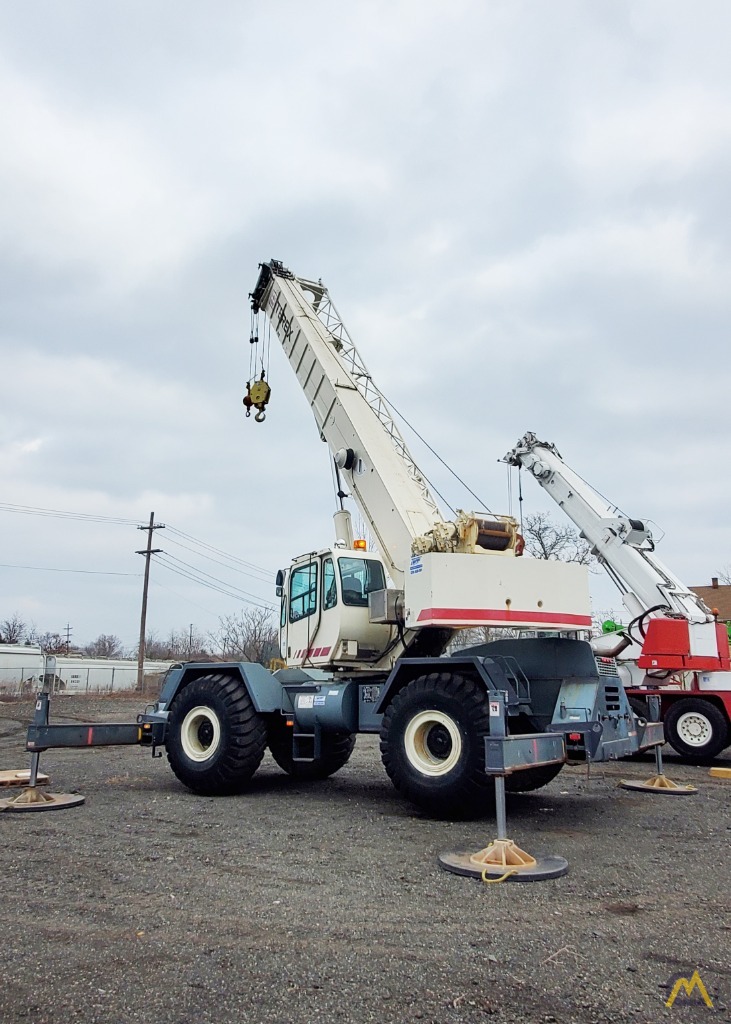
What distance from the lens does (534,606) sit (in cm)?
864

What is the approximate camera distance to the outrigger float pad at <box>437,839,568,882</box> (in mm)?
5691

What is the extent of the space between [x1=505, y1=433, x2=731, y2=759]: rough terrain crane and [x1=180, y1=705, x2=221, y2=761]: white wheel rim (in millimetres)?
6426

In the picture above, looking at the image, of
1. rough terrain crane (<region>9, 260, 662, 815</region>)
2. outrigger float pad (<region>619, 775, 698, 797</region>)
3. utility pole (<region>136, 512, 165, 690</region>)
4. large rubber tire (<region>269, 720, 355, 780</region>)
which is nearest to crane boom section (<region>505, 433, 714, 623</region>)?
outrigger float pad (<region>619, 775, 698, 797</region>)

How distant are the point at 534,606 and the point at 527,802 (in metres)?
2.69

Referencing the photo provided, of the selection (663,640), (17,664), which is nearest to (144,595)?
(17,664)

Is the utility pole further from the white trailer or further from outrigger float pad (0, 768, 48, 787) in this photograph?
outrigger float pad (0, 768, 48, 787)

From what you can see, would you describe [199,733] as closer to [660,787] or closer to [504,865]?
[504,865]

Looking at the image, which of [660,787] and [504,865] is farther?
[660,787]

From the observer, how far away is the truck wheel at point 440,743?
7660 millimetres

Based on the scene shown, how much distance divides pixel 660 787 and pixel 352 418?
6563 mm

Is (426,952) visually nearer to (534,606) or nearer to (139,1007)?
(139,1007)

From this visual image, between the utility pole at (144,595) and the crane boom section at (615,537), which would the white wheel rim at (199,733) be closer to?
the crane boom section at (615,537)

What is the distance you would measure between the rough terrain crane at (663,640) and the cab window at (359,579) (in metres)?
4.79

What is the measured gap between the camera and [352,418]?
37.3 feet
